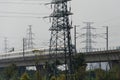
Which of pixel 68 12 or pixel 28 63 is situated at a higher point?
pixel 68 12

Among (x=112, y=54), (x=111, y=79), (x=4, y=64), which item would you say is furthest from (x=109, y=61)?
(x=4, y=64)

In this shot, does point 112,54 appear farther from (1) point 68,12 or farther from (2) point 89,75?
(1) point 68,12

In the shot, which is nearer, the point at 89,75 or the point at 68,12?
the point at 68,12

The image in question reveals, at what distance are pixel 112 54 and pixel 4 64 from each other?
1405 inches

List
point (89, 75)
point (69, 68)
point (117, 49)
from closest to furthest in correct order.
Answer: point (69, 68), point (117, 49), point (89, 75)

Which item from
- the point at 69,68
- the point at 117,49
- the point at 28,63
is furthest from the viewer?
the point at 28,63

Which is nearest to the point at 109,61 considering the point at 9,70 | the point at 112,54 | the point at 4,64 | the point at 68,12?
the point at 112,54

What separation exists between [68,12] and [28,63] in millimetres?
61661

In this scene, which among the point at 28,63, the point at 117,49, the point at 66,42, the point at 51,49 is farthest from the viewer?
the point at 28,63

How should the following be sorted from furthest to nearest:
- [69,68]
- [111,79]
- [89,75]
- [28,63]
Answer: [28,63] → [89,75] → [111,79] → [69,68]

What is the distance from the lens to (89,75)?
318 feet

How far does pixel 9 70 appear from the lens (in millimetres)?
76875

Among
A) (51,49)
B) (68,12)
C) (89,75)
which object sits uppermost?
(68,12)

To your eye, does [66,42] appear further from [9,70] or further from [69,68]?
[9,70]
